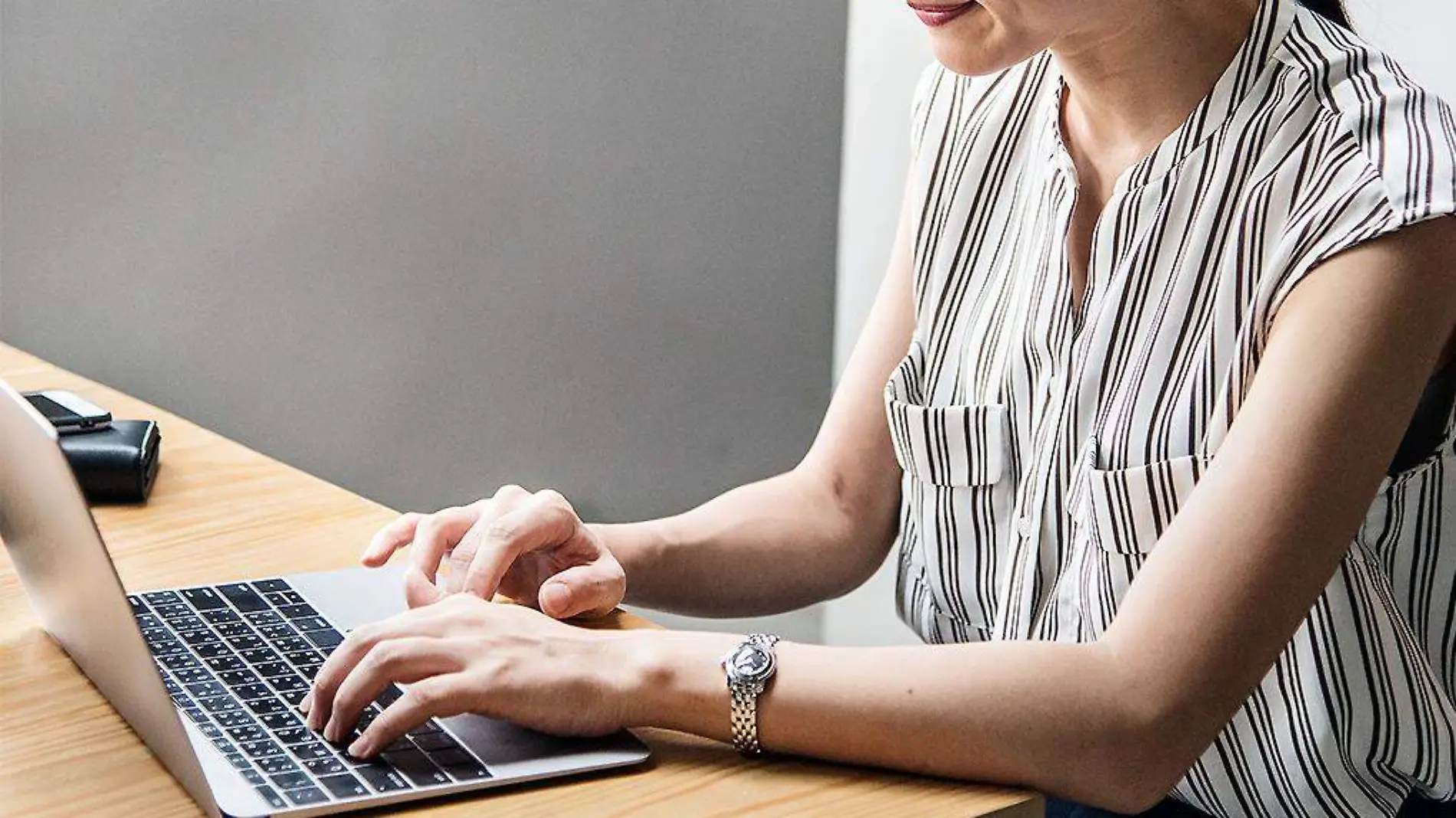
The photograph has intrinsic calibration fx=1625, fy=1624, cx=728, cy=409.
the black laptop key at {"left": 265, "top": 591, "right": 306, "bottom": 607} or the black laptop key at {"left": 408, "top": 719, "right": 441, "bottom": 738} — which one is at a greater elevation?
the black laptop key at {"left": 265, "top": 591, "right": 306, "bottom": 607}

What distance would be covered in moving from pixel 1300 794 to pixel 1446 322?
0.33 meters

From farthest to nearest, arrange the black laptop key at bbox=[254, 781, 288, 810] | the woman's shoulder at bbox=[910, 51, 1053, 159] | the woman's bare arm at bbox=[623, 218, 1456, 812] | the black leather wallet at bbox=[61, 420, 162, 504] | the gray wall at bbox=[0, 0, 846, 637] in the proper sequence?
the gray wall at bbox=[0, 0, 846, 637] < the woman's shoulder at bbox=[910, 51, 1053, 159] < the black leather wallet at bbox=[61, 420, 162, 504] < the woman's bare arm at bbox=[623, 218, 1456, 812] < the black laptop key at bbox=[254, 781, 288, 810]

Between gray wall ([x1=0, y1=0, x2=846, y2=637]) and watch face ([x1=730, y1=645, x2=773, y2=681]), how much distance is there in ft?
4.45

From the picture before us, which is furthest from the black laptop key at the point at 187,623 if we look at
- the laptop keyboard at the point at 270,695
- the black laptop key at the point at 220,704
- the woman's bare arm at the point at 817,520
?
the woman's bare arm at the point at 817,520

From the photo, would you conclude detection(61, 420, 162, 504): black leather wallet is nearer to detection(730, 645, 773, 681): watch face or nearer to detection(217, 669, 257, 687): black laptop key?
detection(217, 669, 257, 687): black laptop key

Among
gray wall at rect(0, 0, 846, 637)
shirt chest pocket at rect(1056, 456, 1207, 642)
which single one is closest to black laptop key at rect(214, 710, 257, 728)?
shirt chest pocket at rect(1056, 456, 1207, 642)

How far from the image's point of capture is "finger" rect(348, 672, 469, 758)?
0.73m

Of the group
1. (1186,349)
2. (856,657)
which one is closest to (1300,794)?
(1186,349)

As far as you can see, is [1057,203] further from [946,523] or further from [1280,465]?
[1280,465]

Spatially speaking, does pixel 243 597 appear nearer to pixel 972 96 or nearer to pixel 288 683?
pixel 288 683

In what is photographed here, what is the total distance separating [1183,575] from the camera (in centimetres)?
83

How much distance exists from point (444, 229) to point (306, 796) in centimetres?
149

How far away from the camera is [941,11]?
3.52ft

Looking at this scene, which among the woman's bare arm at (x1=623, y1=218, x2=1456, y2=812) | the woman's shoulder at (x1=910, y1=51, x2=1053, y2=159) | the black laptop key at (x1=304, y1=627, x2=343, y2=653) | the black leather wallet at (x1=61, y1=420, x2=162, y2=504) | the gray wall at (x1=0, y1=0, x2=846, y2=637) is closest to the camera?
the woman's bare arm at (x1=623, y1=218, x2=1456, y2=812)
